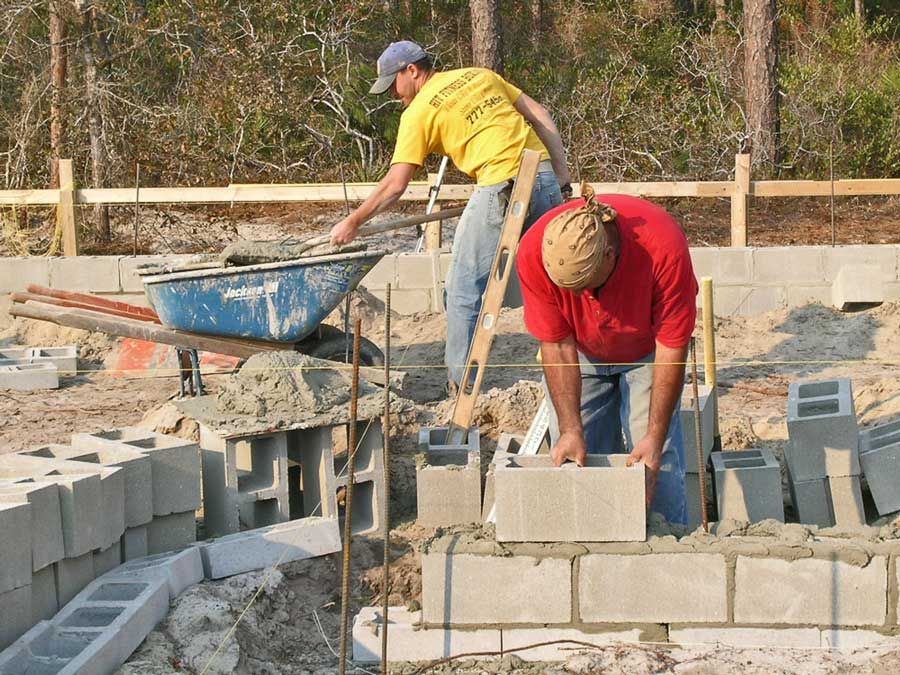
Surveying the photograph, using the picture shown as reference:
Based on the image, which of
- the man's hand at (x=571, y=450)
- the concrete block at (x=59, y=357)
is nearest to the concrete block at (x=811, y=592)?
the man's hand at (x=571, y=450)

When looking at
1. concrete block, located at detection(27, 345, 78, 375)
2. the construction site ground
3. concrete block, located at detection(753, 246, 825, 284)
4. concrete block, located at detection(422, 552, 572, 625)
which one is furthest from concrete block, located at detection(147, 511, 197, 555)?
concrete block, located at detection(753, 246, 825, 284)

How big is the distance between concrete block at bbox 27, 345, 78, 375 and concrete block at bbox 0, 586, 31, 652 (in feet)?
13.5

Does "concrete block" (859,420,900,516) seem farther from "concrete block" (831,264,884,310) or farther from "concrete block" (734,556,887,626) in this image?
"concrete block" (831,264,884,310)

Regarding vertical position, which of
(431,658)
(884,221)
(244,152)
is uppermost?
(244,152)

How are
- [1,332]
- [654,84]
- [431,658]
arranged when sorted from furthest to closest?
[654,84] < [1,332] < [431,658]

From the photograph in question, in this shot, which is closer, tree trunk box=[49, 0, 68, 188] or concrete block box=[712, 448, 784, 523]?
concrete block box=[712, 448, 784, 523]

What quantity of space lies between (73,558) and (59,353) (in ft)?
14.9

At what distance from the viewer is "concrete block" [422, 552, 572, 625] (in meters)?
4.25

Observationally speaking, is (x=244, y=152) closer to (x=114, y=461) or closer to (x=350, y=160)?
(x=350, y=160)

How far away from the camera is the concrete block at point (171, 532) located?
5.01 metres

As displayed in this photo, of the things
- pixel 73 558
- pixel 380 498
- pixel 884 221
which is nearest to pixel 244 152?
pixel 884 221

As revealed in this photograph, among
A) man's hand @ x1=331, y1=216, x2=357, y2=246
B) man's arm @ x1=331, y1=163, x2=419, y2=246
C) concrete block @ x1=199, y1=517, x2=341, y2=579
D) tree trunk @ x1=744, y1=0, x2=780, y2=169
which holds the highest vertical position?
tree trunk @ x1=744, y1=0, x2=780, y2=169

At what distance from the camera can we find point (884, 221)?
13125mm

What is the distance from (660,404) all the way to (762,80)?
10043mm
